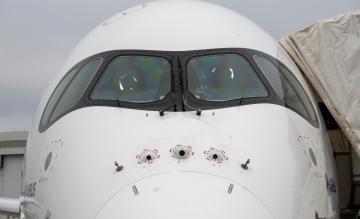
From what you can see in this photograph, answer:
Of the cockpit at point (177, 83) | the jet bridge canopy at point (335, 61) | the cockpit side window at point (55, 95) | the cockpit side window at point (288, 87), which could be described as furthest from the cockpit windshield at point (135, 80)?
the jet bridge canopy at point (335, 61)

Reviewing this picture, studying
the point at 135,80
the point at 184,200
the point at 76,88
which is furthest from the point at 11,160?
the point at 184,200

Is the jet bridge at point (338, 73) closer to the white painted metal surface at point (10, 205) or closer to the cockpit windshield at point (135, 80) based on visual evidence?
the cockpit windshield at point (135, 80)

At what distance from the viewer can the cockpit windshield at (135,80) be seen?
6.69 meters

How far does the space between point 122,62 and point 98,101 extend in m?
0.70

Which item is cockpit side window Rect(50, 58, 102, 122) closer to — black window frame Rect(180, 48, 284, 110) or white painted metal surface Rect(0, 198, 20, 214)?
black window frame Rect(180, 48, 284, 110)

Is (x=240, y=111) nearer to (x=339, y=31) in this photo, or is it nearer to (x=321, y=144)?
(x=321, y=144)

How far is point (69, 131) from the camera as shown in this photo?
6480 mm

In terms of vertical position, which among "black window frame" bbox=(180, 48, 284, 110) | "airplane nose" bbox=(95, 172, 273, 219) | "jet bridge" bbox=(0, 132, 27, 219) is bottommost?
"airplane nose" bbox=(95, 172, 273, 219)

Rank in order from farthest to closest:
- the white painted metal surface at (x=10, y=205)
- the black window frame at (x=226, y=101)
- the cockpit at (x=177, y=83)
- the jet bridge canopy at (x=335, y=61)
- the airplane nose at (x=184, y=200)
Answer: the white painted metal surface at (x=10, y=205) → the jet bridge canopy at (x=335, y=61) → the cockpit at (x=177, y=83) → the black window frame at (x=226, y=101) → the airplane nose at (x=184, y=200)

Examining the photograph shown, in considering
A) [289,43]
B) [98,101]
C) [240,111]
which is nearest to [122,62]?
[98,101]

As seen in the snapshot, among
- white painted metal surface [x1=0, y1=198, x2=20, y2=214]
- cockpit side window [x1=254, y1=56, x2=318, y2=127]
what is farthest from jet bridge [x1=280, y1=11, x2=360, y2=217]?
white painted metal surface [x1=0, y1=198, x2=20, y2=214]

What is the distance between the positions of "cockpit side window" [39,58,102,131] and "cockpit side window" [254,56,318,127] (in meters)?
1.64

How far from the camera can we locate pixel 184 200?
17.2 feet

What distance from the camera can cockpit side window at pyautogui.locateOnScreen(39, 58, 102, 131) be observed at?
6.98 metres
